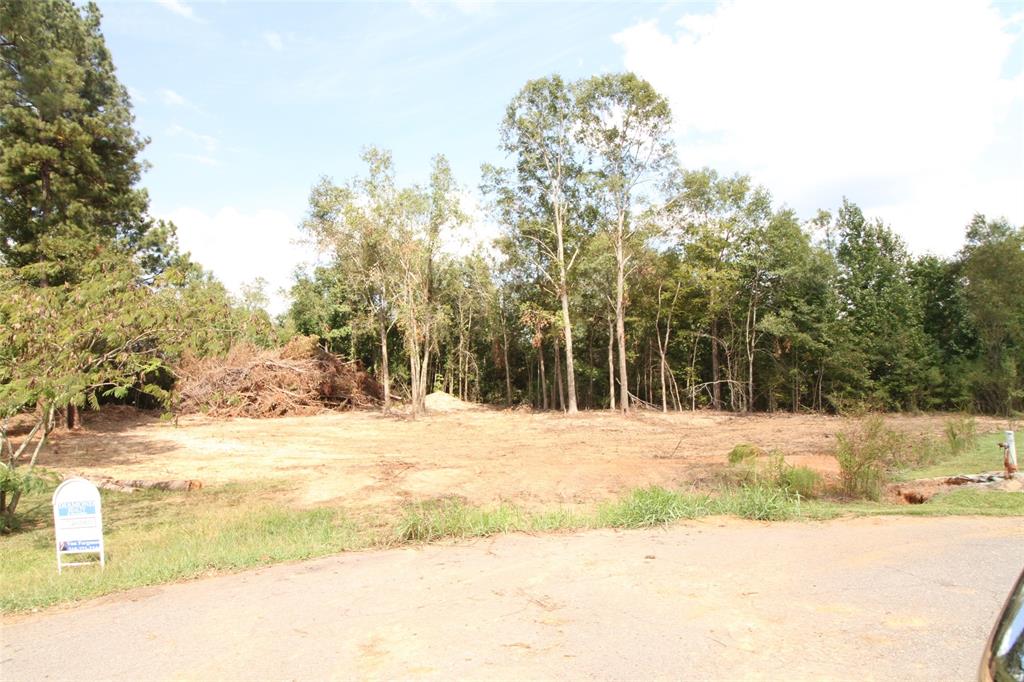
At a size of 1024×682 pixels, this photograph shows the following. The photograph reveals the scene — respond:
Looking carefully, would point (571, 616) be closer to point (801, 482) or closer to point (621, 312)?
point (801, 482)

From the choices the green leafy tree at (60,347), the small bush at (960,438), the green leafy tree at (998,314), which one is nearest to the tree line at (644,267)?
the green leafy tree at (998,314)

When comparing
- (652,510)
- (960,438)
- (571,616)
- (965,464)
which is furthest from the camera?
(960,438)

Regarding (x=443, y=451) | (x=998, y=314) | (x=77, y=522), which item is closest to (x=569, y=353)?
(x=443, y=451)

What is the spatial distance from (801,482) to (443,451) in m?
9.76

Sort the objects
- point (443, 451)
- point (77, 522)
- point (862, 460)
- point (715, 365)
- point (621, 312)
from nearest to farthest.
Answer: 1. point (77, 522)
2. point (862, 460)
3. point (443, 451)
4. point (621, 312)
5. point (715, 365)

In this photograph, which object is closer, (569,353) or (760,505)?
(760,505)

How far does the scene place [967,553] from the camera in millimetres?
5559

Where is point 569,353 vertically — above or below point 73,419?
above

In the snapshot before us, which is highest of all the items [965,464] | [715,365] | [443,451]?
[715,365]

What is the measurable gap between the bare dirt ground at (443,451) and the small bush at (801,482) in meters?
1.87

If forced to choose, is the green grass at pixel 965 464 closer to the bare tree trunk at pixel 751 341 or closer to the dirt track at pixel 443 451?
the dirt track at pixel 443 451

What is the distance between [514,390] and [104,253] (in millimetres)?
25720

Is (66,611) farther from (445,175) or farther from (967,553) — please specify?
(445,175)

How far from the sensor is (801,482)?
30.7ft
